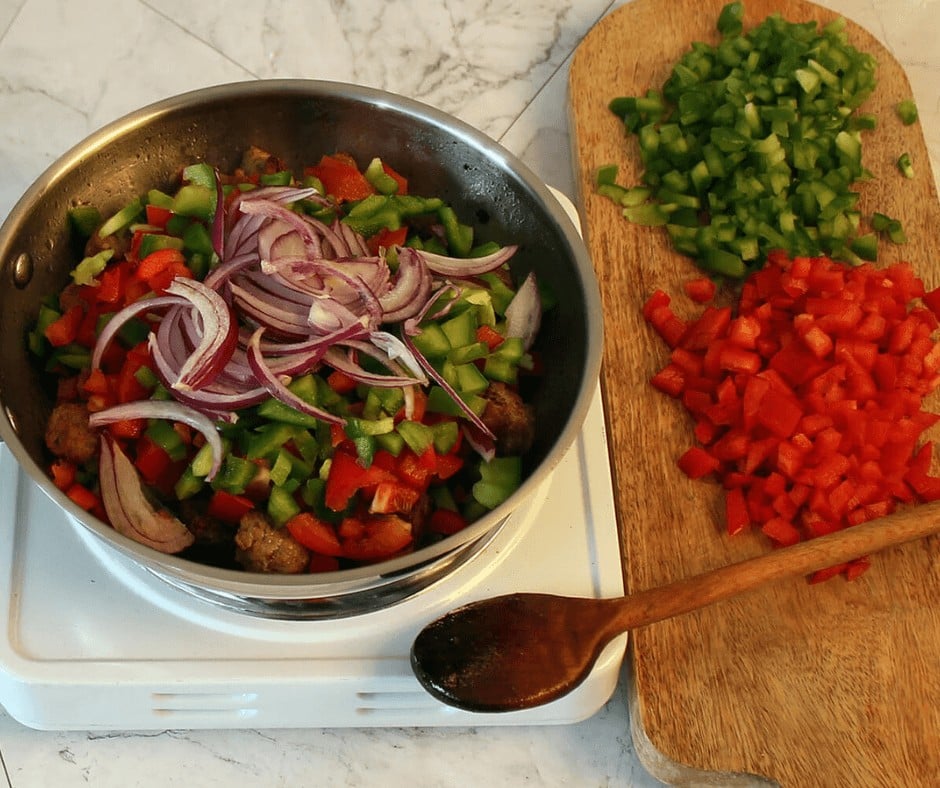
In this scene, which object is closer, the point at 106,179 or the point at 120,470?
the point at 120,470

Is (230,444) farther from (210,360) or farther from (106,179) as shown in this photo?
(106,179)

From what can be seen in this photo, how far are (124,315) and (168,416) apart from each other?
130 mm

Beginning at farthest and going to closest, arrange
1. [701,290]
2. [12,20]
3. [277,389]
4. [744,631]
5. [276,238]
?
[12,20] < [701,290] < [744,631] < [276,238] < [277,389]

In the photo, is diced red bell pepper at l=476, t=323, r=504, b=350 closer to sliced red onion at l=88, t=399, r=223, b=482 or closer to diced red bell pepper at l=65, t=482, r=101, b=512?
sliced red onion at l=88, t=399, r=223, b=482

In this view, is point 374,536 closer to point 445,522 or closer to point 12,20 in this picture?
point 445,522

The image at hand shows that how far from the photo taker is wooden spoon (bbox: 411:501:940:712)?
1045mm

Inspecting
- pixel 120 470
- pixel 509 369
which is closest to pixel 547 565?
pixel 509 369

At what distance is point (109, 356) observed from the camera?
1.10 m

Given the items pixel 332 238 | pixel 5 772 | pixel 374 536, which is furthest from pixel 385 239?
pixel 5 772

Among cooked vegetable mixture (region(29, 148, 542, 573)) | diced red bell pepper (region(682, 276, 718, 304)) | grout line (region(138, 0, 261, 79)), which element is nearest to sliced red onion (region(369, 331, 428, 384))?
cooked vegetable mixture (region(29, 148, 542, 573))

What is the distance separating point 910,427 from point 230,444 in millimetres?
881

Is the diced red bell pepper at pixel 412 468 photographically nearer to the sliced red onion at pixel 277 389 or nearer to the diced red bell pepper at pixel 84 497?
the sliced red onion at pixel 277 389

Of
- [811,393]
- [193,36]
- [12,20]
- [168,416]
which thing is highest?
[811,393]

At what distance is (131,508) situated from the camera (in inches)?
40.1
